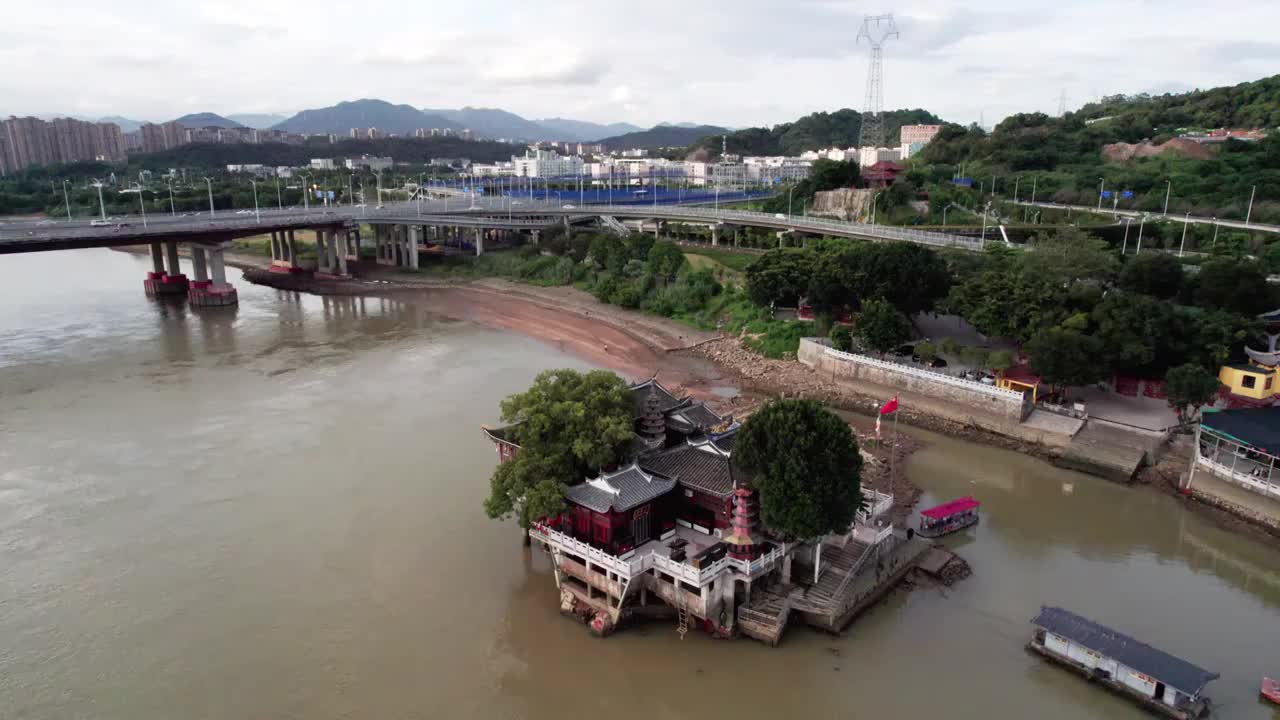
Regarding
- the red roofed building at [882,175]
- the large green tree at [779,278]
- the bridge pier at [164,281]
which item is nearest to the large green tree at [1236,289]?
the large green tree at [779,278]

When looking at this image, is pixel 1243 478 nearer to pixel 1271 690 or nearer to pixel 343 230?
pixel 1271 690

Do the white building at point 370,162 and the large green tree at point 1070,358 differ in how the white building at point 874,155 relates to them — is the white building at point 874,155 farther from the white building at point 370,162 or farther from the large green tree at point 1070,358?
the white building at point 370,162

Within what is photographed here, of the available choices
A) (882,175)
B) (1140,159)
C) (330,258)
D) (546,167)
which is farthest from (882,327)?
(546,167)

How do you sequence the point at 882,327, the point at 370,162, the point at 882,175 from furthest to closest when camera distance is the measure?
the point at 370,162 < the point at 882,175 < the point at 882,327

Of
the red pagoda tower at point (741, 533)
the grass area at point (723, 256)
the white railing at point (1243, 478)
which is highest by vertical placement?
the grass area at point (723, 256)

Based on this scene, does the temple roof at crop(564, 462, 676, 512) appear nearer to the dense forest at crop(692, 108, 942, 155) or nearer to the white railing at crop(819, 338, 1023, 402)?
the white railing at crop(819, 338, 1023, 402)

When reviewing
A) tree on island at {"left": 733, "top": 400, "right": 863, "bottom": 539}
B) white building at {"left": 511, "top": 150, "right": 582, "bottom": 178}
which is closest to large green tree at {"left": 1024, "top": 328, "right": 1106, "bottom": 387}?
tree on island at {"left": 733, "top": 400, "right": 863, "bottom": 539}

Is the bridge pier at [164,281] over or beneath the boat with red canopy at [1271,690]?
over
